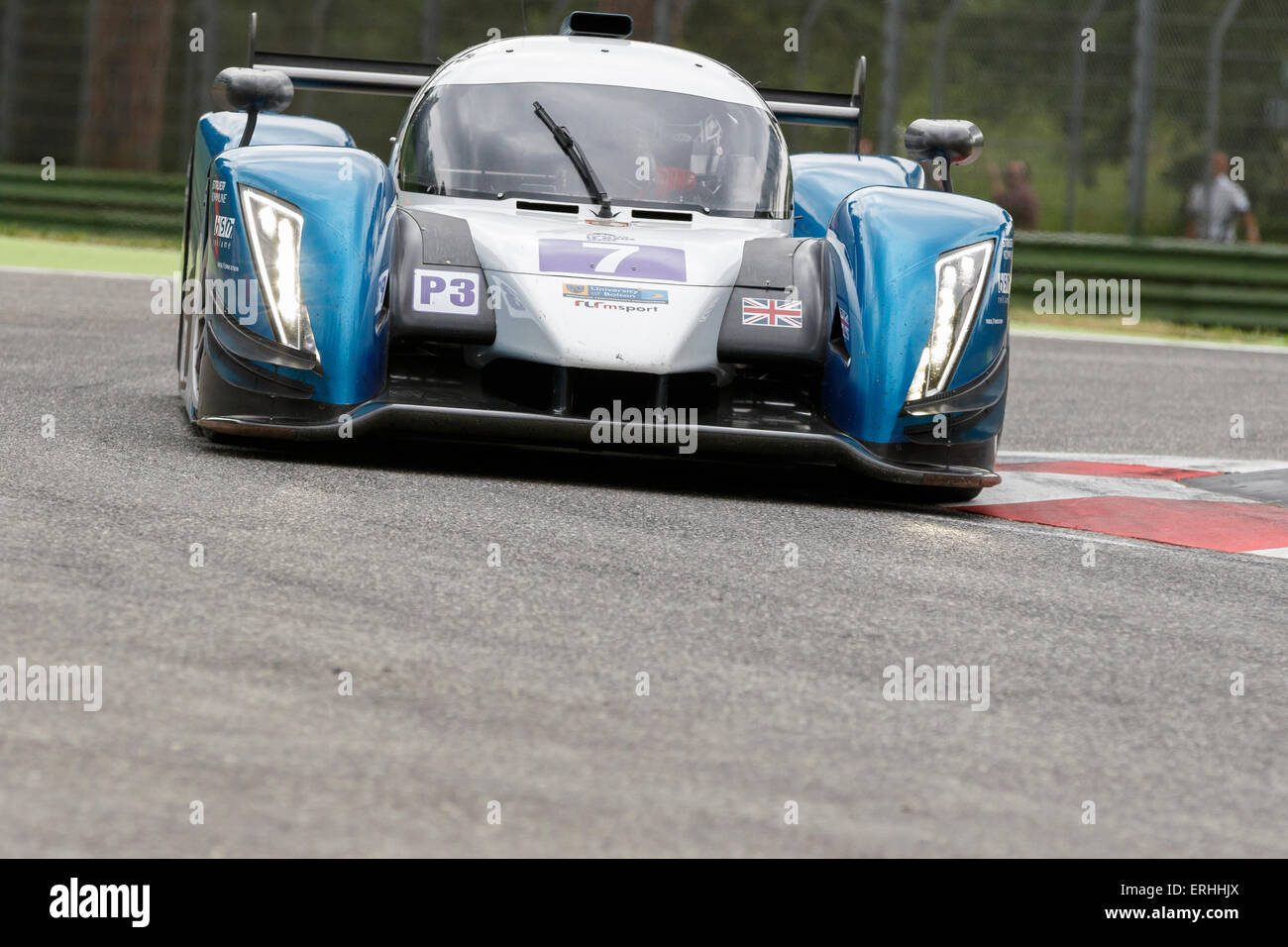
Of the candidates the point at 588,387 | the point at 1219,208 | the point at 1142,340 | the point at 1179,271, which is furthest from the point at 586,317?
the point at 1219,208

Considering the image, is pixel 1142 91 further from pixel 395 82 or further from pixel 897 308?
pixel 897 308

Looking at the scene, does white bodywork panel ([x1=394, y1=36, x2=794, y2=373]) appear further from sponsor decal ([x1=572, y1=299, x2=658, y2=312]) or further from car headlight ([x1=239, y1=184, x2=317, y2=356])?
car headlight ([x1=239, y1=184, x2=317, y2=356])

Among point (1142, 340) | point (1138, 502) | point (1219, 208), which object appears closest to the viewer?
point (1138, 502)

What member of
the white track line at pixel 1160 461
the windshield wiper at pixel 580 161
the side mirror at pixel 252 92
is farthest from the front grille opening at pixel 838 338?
the side mirror at pixel 252 92

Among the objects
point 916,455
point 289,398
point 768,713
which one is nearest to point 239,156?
point 289,398

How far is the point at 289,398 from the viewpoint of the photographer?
6242 millimetres

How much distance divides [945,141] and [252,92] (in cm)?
260

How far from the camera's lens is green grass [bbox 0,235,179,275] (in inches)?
658

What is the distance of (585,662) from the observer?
13.6ft

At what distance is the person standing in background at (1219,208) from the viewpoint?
16938 millimetres

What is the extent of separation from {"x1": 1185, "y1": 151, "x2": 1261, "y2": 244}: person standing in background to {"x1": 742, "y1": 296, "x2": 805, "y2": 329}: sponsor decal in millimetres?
11307

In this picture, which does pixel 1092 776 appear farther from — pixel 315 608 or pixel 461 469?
pixel 461 469

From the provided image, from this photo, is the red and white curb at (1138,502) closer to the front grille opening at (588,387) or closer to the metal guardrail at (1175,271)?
the front grille opening at (588,387)

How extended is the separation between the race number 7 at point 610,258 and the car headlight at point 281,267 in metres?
0.93
